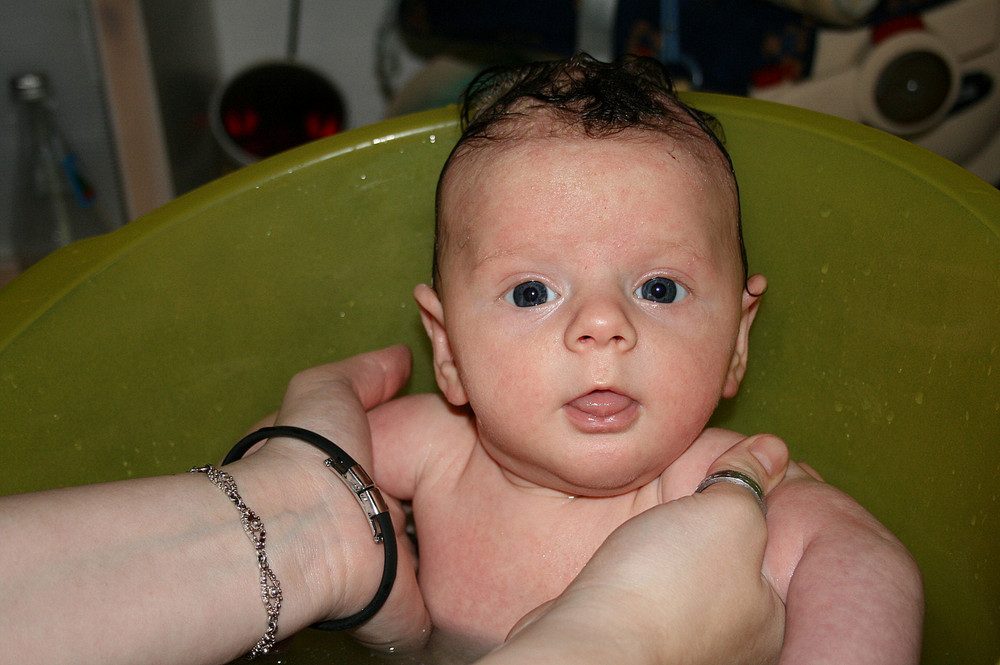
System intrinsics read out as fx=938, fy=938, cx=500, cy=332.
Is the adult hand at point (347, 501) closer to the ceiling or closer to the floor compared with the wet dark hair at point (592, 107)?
closer to the floor

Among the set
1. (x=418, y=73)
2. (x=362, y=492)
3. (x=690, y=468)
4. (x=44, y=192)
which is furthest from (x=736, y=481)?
(x=44, y=192)

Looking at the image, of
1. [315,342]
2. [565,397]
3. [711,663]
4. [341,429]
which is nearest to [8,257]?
[315,342]

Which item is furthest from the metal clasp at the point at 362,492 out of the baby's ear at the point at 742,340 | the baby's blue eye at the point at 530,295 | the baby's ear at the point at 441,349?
the baby's ear at the point at 742,340

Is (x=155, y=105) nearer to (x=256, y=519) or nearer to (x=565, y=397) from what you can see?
(x=256, y=519)

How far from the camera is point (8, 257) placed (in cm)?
194

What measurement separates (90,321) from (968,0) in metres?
1.34

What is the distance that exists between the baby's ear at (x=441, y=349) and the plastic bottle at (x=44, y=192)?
1.15 metres

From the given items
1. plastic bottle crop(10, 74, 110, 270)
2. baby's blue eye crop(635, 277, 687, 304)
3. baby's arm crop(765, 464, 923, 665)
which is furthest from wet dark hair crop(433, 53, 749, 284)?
plastic bottle crop(10, 74, 110, 270)

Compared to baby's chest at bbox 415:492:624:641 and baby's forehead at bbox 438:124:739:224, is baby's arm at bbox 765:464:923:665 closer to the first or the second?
baby's chest at bbox 415:492:624:641

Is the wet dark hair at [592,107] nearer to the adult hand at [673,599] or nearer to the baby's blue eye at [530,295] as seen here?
the baby's blue eye at [530,295]

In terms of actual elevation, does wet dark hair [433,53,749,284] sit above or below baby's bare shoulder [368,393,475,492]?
above

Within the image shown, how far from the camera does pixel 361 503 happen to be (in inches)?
32.9

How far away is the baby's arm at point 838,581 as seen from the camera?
637 millimetres

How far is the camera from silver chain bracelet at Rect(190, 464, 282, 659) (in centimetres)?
74
